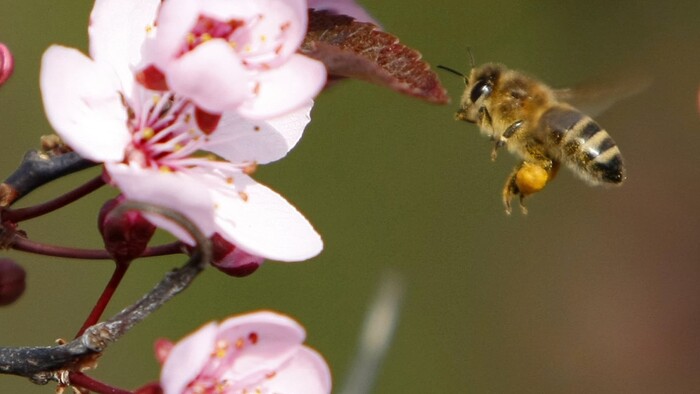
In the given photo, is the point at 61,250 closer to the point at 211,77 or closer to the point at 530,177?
the point at 211,77

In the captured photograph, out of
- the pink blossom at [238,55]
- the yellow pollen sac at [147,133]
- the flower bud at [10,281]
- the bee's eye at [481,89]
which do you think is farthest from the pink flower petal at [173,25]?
the bee's eye at [481,89]

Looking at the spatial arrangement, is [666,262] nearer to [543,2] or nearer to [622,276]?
[622,276]

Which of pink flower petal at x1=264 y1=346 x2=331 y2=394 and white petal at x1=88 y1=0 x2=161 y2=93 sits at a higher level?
white petal at x1=88 y1=0 x2=161 y2=93

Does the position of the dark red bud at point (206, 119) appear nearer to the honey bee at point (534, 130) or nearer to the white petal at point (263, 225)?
the white petal at point (263, 225)

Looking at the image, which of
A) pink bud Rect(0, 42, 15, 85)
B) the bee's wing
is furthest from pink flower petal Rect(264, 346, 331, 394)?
the bee's wing

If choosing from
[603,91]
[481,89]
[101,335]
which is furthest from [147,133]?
[603,91]

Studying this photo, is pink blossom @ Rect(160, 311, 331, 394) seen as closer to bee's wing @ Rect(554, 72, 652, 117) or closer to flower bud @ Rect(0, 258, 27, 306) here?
flower bud @ Rect(0, 258, 27, 306)
